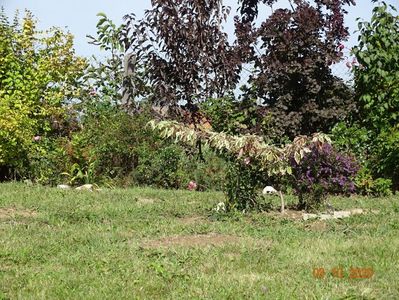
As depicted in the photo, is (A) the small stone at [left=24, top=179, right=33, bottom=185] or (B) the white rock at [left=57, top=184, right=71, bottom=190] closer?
(B) the white rock at [left=57, top=184, right=71, bottom=190]

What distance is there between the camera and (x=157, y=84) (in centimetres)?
1165

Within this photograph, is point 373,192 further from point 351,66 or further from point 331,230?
point 331,230

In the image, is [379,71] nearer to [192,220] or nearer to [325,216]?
[325,216]

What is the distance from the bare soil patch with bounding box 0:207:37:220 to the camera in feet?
28.2

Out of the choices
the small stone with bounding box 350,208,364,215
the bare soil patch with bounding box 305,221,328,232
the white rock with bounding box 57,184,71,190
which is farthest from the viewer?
the white rock with bounding box 57,184,71,190

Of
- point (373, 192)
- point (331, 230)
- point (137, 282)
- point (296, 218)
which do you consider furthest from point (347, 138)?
point (137, 282)

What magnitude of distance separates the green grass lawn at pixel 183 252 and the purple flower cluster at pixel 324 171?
2.12 feet

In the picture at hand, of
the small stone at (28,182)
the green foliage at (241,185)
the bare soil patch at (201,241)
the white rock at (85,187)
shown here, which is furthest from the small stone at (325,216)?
the small stone at (28,182)

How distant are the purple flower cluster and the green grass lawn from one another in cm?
64

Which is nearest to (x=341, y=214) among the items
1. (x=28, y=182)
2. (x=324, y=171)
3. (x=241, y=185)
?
(x=324, y=171)

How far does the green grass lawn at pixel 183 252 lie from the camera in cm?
526

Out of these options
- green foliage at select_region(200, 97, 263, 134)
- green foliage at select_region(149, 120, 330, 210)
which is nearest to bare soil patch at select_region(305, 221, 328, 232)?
green foliage at select_region(149, 120, 330, 210)

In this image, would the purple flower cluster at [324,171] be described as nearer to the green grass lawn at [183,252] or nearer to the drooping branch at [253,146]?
the drooping branch at [253,146]

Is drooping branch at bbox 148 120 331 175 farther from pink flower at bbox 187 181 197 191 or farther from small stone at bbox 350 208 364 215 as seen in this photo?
pink flower at bbox 187 181 197 191
